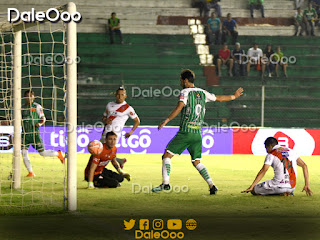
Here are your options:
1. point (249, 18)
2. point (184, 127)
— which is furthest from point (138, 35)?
point (184, 127)

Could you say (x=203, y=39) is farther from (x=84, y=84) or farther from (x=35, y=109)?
(x=35, y=109)

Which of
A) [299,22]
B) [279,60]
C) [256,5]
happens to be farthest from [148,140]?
[256,5]

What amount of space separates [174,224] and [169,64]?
58.9 feet

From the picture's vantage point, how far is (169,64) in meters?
24.7

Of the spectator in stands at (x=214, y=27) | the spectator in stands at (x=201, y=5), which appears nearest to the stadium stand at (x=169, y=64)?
the spectator in stands at (x=201, y=5)

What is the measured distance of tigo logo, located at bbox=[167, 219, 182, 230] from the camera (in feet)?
22.4

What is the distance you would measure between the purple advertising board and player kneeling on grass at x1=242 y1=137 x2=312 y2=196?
893 cm

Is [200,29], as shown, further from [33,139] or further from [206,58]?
[33,139]

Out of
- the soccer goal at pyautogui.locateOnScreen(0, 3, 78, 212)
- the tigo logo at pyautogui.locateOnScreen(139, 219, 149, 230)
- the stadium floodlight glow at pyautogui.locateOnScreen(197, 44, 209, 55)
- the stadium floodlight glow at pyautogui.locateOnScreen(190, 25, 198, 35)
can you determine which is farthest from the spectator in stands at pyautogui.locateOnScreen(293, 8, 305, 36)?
the tigo logo at pyautogui.locateOnScreen(139, 219, 149, 230)

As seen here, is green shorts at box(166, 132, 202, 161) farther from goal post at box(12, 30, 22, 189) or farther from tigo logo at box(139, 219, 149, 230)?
tigo logo at box(139, 219, 149, 230)

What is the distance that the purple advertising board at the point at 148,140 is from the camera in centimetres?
1850

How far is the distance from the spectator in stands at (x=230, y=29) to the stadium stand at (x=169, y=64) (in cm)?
60

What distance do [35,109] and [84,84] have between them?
37.8ft

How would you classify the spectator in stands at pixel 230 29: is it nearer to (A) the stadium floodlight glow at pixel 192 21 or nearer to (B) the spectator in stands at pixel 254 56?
(B) the spectator in stands at pixel 254 56
